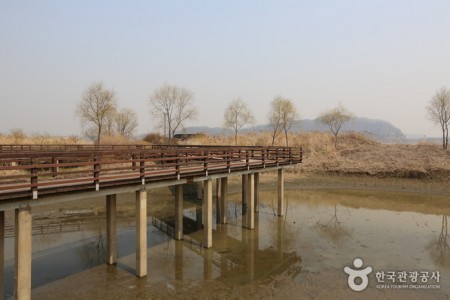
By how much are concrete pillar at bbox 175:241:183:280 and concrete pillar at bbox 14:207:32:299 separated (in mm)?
4733

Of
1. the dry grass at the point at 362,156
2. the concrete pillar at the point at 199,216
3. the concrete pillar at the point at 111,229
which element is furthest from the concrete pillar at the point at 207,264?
the dry grass at the point at 362,156

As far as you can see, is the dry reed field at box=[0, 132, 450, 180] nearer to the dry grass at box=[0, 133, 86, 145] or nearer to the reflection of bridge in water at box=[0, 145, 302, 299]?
the dry grass at box=[0, 133, 86, 145]

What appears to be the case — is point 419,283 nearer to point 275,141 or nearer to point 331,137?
point 275,141

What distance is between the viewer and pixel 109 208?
12.0m

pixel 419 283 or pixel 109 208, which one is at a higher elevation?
pixel 109 208

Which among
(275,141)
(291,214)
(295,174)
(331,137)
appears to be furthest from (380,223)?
(331,137)

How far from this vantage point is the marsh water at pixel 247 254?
404 inches

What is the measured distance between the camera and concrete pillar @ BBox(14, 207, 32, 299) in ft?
25.2

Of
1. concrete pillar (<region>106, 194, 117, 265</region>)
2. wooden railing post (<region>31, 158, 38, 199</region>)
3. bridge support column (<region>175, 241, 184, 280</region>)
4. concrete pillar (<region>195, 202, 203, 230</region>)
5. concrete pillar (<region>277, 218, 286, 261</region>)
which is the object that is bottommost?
concrete pillar (<region>277, 218, 286, 261</region>)

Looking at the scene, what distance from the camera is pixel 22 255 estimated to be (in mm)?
7750

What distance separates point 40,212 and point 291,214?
15738 millimetres

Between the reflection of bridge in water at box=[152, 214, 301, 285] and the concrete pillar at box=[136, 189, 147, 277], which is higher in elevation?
the concrete pillar at box=[136, 189, 147, 277]

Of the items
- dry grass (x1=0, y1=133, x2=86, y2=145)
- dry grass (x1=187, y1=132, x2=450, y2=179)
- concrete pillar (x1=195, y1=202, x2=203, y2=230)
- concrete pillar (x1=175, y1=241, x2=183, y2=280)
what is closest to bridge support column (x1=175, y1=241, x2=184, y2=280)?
concrete pillar (x1=175, y1=241, x2=183, y2=280)

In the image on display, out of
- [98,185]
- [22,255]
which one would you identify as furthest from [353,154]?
[22,255]
